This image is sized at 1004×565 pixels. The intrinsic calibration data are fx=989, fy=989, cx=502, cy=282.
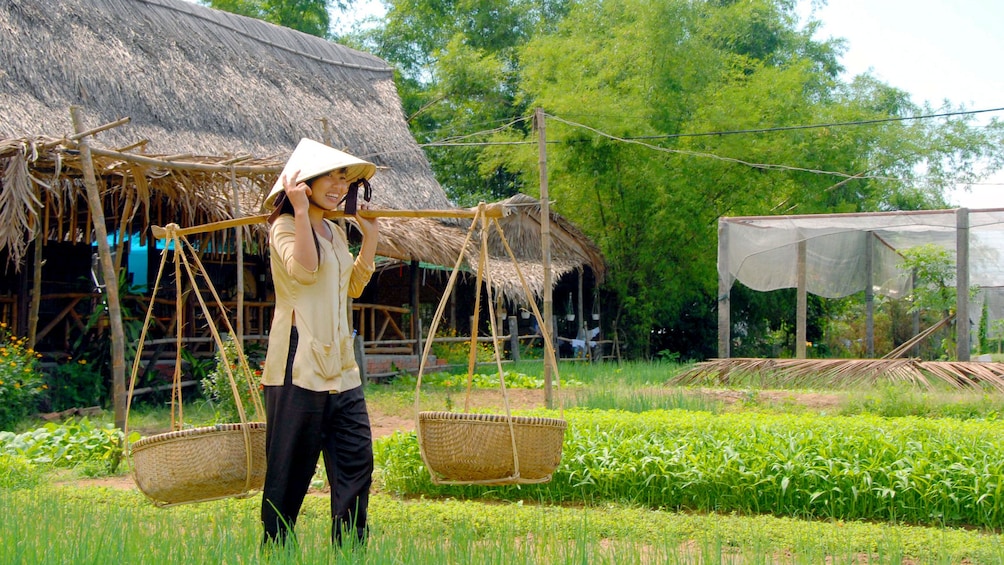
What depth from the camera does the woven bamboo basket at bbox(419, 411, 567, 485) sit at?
3.77 meters

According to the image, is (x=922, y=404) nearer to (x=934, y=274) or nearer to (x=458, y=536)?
(x=934, y=274)

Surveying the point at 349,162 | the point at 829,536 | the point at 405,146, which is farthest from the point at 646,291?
the point at 349,162

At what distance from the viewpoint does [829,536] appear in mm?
4184

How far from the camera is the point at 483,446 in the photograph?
378 centimetres

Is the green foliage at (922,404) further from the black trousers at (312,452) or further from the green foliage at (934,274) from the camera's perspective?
the black trousers at (312,452)

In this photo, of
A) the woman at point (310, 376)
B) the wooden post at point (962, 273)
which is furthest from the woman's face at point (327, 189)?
the wooden post at point (962, 273)

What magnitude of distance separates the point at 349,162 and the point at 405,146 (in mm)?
11651

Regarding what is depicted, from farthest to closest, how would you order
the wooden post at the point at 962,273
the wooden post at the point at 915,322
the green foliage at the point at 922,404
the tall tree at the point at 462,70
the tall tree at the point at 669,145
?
the tall tree at the point at 462,70
the tall tree at the point at 669,145
the wooden post at the point at 915,322
the wooden post at the point at 962,273
the green foliage at the point at 922,404

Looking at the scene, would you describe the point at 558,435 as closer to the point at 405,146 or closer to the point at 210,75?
the point at 210,75

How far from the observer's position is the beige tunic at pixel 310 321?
130 inches

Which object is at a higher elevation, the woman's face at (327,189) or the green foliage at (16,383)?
the woman's face at (327,189)

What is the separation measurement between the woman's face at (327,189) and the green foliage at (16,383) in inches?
196

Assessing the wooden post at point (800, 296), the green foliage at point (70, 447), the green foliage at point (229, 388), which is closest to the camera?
the green foliage at point (70, 447)

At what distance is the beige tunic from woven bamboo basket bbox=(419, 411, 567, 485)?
18.7 inches
